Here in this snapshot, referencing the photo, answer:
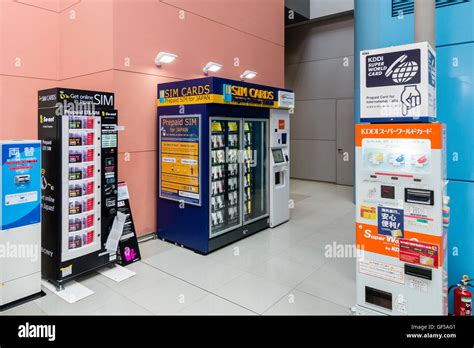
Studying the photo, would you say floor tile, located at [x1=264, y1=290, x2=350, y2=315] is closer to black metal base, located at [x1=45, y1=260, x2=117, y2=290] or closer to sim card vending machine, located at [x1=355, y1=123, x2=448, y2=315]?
sim card vending machine, located at [x1=355, y1=123, x2=448, y2=315]

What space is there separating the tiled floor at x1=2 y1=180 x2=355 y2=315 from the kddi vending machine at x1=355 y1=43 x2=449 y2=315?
23.9 inches

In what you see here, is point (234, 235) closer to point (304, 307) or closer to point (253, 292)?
point (253, 292)

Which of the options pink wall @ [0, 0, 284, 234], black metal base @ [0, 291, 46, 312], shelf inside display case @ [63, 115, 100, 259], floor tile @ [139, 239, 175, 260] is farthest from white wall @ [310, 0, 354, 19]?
black metal base @ [0, 291, 46, 312]

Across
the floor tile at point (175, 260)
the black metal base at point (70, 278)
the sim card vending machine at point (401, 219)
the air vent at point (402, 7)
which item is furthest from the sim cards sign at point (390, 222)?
Result: the black metal base at point (70, 278)

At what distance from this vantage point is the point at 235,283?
3.71 m

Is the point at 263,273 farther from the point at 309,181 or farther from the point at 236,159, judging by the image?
the point at 309,181

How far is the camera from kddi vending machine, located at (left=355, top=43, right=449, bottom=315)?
2578 millimetres

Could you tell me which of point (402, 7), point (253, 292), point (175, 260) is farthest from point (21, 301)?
point (402, 7)

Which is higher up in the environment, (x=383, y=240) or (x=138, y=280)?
(x=383, y=240)

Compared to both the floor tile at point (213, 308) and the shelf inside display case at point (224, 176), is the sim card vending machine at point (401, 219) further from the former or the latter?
the shelf inside display case at point (224, 176)

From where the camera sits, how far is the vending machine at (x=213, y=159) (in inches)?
177

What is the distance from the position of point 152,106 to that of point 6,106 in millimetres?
2140

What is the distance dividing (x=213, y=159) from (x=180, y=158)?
1.53 feet

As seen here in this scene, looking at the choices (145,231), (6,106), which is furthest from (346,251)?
(6,106)
